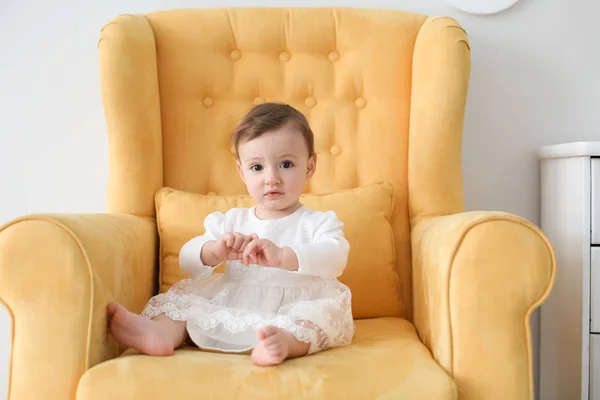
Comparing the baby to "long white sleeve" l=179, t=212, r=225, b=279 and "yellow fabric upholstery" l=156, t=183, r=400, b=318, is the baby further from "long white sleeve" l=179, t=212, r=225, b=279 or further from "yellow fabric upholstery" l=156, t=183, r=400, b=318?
"yellow fabric upholstery" l=156, t=183, r=400, b=318

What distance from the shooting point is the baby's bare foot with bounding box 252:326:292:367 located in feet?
3.55

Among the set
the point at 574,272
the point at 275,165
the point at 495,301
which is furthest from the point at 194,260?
the point at 574,272

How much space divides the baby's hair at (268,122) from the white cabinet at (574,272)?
0.75 meters

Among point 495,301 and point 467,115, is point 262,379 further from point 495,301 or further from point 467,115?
point 467,115

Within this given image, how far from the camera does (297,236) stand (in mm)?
1404

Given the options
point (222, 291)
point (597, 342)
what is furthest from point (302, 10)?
point (597, 342)

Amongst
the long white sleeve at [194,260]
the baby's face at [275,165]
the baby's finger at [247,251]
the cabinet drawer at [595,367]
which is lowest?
the cabinet drawer at [595,367]

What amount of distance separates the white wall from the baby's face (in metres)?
0.74

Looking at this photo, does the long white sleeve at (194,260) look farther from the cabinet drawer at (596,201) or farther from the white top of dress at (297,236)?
the cabinet drawer at (596,201)

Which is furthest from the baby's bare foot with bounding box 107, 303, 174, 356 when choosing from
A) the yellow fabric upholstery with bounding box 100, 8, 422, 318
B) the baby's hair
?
the yellow fabric upholstery with bounding box 100, 8, 422, 318

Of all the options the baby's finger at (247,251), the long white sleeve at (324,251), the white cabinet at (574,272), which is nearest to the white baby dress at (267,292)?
the long white sleeve at (324,251)

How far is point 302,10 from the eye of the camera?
180 cm

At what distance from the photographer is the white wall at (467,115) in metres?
1.92

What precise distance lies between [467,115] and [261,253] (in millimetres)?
1007
